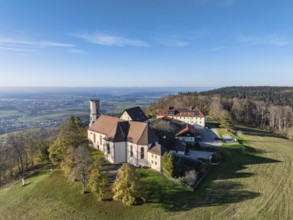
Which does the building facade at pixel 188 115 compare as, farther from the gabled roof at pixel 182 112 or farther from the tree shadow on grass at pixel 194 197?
the tree shadow on grass at pixel 194 197

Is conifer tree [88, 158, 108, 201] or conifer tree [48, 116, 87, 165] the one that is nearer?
conifer tree [88, 158, 108, 201]

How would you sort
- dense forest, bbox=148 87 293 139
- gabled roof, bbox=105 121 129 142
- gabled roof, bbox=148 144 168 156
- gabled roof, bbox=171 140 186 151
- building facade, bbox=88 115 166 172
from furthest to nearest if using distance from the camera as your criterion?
dense forest, bbox=148 87 293 139, gabled roof, bbox=171 140 186 151, gabled roof, bbox=105 121 129 142, building facade, bbox=88 115 166 172, gabled roof, bbox=148 144 168 156

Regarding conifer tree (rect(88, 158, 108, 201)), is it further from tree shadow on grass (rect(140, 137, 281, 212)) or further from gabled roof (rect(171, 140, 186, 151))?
gabled roof (rect(171, 140, 186, 151))

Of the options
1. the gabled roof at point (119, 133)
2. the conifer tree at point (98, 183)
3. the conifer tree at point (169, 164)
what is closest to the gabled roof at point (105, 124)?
the gabled roof at point (119, 133)

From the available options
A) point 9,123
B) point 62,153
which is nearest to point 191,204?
point 62,153

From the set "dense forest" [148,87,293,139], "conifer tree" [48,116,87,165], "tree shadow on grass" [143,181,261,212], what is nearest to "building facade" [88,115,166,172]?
"tree shadow on grass" [143,181,261,212]

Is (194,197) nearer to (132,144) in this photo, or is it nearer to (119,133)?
(132,144)

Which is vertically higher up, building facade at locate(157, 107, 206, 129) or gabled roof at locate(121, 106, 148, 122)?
gabled roof at locate(121, 106, 148, 122)

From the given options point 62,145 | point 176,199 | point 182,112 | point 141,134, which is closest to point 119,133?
point 141,134

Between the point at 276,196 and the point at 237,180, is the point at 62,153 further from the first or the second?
the point at 276,196
